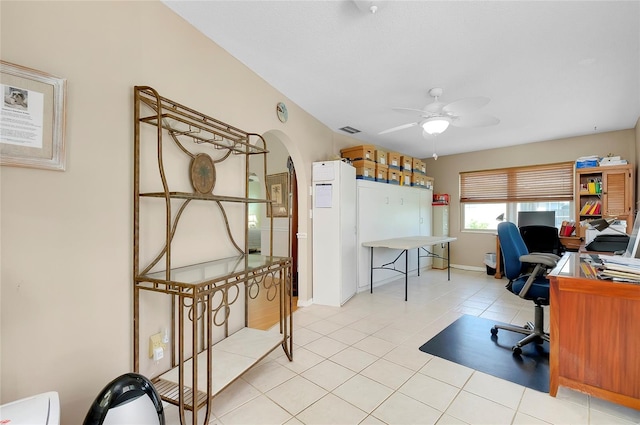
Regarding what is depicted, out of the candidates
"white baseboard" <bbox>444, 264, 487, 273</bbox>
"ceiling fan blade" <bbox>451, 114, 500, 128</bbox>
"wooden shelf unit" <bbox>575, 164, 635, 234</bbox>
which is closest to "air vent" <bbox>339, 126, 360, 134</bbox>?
"ceiling fan blade" <bbox>451, 114, 500, 128</bbox>

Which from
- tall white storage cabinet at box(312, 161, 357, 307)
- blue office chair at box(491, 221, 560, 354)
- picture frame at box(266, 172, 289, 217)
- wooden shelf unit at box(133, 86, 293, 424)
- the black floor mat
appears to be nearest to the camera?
wooden shelf unit at box(133, 86, 293, 424)

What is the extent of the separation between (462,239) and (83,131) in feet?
20.6

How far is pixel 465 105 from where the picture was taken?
2471 mm

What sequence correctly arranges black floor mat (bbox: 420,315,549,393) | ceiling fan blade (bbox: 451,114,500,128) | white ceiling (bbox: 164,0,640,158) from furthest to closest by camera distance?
ceiling fan blade (bbox: 451,114,500,128) → black floor mat (bbox: 420,315,549,393) → white ceiling (bbox: 164,0,640,158)

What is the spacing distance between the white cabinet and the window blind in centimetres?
105

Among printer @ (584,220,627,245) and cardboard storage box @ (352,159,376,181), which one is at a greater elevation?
cardboard storage box @ (352,159,376,181)

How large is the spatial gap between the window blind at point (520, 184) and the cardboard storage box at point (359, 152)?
9.35 ft

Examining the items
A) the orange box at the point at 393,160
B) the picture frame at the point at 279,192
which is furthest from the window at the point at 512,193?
the picture frame at the point at 279,192

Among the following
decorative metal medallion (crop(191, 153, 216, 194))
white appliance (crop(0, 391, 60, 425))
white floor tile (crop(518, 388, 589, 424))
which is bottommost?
white floor tile (crop(518, 388, 589, 424))

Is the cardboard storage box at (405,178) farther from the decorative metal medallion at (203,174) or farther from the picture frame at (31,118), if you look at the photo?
the picture frame at (31,118)

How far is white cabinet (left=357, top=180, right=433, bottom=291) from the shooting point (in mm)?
4230

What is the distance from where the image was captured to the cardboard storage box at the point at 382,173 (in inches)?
177

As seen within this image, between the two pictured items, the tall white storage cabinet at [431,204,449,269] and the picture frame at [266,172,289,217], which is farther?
the tall white storage cabinet at [431,204,449,269]

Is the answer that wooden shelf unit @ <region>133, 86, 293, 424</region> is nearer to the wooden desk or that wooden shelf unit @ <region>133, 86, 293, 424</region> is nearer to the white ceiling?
the white ceiling
